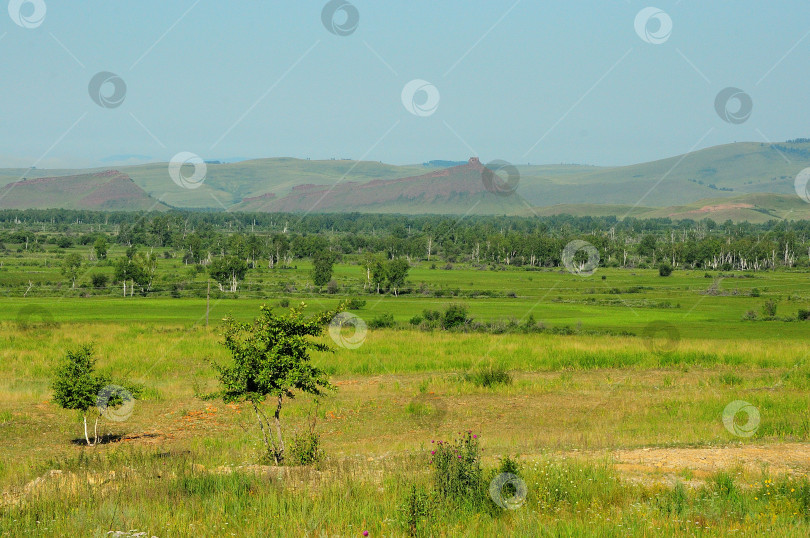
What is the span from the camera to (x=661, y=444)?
18.6 meters

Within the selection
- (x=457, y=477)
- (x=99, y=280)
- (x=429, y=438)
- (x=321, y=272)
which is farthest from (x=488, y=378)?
(x=99, y=280)

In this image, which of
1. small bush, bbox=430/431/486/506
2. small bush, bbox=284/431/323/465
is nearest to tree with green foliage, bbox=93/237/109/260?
small bush, bbox=284/431/323/465

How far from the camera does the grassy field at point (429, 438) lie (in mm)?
10461

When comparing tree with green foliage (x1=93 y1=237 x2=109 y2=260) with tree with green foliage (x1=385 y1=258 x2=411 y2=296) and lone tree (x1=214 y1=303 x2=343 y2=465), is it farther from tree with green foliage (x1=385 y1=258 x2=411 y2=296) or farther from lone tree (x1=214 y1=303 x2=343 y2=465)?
lone tree (x1=214 y1=303 x2=343 y2=465)

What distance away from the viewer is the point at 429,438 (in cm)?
2139

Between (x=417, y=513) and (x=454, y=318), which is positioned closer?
(x=417, y=513)

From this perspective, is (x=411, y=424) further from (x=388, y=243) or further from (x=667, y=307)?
(x=388, y=243)

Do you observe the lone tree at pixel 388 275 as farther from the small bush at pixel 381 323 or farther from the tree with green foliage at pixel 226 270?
the small bush at pixel 381 323

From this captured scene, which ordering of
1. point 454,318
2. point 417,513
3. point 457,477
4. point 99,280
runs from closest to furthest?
1. point 417,513
2. point 457,477
3. point 454,318
4. point 99,280

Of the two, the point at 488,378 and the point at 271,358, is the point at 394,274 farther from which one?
the point at 271,358

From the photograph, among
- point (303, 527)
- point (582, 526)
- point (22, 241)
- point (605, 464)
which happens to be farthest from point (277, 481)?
point (22, 241)

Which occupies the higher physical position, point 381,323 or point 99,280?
point 99,280

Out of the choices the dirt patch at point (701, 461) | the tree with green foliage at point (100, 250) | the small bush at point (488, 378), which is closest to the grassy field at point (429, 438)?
the dirt patch at point (701, 461)

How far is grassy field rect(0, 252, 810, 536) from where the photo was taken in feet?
34.3
